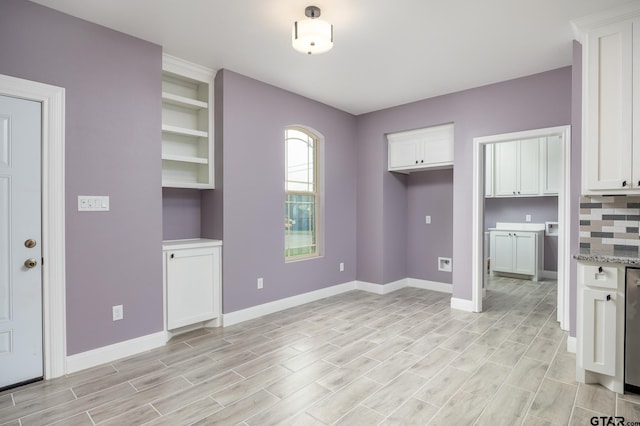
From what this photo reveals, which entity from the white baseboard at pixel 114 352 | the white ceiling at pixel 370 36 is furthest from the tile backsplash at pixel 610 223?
the white baseboard at pixel 114 352

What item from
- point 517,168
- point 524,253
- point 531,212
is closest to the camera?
point 524,253

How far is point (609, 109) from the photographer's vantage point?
8.63 feet

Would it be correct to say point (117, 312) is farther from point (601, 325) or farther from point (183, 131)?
point (601, 325)

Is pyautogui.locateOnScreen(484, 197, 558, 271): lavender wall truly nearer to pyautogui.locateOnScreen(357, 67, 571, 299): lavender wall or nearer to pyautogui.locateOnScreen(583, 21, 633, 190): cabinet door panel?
pyautogui.locateOnScreen(357, 67, 571, 299): lavender wall

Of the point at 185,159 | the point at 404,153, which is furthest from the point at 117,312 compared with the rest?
the point at 404,153

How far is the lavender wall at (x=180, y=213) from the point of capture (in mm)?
3717

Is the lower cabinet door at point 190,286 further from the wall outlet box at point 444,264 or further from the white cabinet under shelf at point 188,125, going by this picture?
the wall outlet box at point 444,264

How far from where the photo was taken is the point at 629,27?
255 centimetres

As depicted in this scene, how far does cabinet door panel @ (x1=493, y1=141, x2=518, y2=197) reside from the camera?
248 inches

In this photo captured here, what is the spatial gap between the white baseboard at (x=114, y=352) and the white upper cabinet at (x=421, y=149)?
392cm

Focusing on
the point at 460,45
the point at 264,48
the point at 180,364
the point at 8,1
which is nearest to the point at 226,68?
the point at 264,48

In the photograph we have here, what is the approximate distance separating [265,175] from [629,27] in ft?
11.7

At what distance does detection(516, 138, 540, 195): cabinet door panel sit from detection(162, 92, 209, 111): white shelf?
18.3 ft

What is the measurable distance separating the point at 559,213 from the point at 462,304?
5.15 feet
